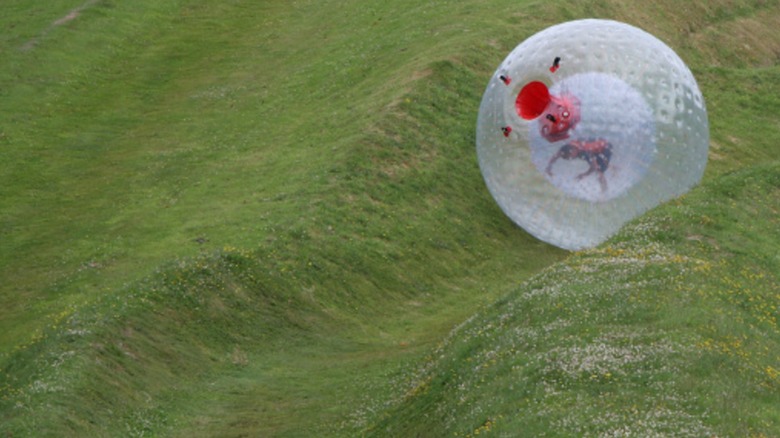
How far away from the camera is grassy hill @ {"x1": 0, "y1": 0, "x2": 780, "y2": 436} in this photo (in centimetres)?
2197

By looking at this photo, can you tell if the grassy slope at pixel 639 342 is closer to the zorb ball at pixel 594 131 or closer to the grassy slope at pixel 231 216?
the zorb ball at pixel 594 131

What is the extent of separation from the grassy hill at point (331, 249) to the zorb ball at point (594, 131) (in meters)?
1.40

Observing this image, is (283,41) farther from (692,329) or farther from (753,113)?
(692,329)

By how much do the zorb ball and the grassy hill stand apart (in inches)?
55.3

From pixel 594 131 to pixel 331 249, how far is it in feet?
26.7

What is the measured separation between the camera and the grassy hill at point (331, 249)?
21969 millimetres

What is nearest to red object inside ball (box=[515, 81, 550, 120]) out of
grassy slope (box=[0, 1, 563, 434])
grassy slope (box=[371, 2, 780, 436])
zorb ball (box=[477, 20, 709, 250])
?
zorb ball (box=[477, 20, 709, 250])

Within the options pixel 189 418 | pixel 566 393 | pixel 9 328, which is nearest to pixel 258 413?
pixel 189 418

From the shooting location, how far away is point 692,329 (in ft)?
70.5

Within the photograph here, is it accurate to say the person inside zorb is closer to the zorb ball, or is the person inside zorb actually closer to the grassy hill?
the zorb ball

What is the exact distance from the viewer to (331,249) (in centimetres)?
3378

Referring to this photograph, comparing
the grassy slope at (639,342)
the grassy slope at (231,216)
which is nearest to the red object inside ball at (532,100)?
the grassy slope at (639,342)

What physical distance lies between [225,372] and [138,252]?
6332mm

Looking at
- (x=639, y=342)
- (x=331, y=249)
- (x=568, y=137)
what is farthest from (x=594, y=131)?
(x=639, y=342)
